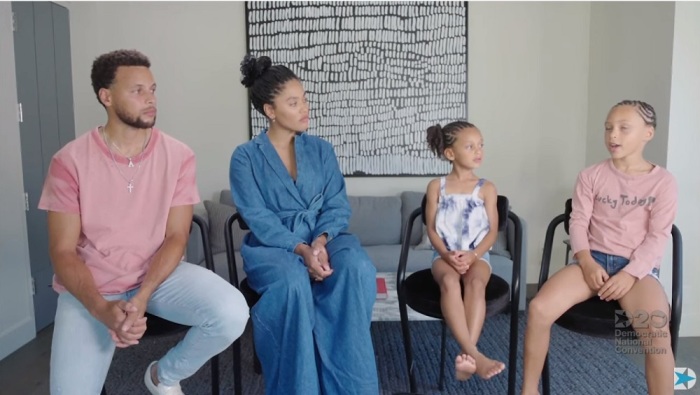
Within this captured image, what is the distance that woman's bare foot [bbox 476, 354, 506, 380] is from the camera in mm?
1729

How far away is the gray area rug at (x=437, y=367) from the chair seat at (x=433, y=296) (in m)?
0.52

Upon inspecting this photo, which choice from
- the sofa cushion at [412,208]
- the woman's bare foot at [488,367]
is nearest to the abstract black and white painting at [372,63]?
the sofa cushion at [412,208]

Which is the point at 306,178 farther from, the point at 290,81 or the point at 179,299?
the point at 179,299

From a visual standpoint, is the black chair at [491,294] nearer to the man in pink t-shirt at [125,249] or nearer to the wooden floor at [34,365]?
the man in pink t-shirt at [125,249]

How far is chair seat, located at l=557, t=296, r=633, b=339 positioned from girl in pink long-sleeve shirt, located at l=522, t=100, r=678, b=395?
0.03 meters

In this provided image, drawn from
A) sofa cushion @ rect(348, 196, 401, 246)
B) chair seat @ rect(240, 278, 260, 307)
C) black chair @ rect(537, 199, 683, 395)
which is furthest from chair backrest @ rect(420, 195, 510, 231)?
sofa cushion @ rect(348, 196, 401, 246)

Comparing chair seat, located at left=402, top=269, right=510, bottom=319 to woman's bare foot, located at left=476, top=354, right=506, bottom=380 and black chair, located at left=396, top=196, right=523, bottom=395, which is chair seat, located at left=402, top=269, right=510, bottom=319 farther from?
woman's bare foot, located at left=476, top=354, right=506, bottom=380

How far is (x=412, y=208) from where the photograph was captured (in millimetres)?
3543

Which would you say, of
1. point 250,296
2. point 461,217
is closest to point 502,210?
point 461,217

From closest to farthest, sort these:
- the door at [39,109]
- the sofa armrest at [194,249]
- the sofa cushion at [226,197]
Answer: the door at [39,109], the sofa armrest at [194,249], the sofa cushion at [226,197]

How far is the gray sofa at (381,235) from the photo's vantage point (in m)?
3.14

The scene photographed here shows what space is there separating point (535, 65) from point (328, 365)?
106 inches

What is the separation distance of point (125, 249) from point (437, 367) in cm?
151

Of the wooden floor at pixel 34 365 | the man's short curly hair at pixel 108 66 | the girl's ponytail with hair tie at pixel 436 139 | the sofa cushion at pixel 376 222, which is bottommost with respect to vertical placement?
the wooden floor at pixel 34 365
